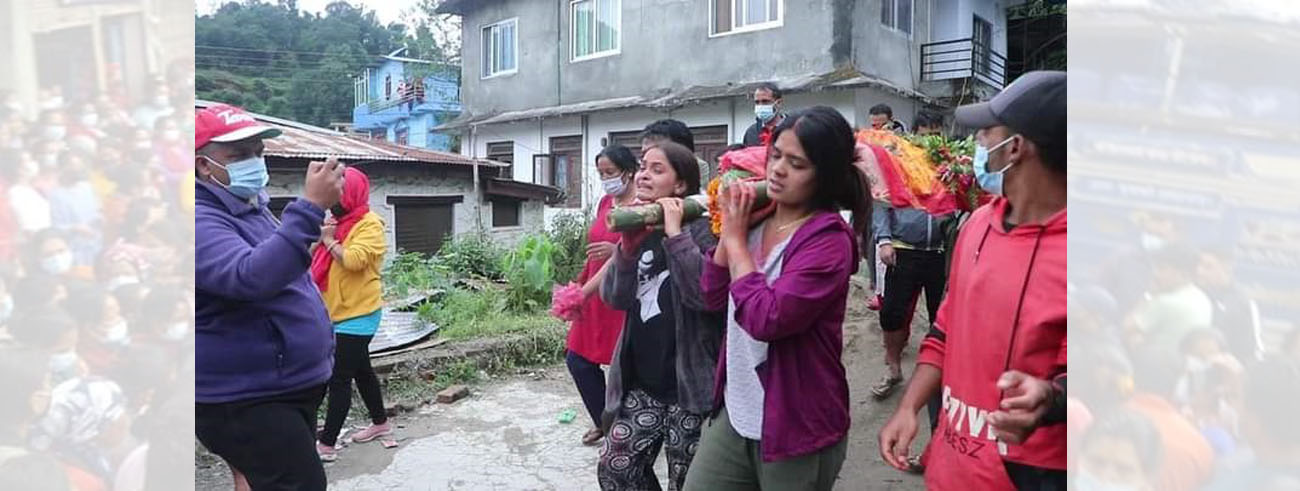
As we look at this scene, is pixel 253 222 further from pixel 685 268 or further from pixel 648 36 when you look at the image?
pixel 648 36

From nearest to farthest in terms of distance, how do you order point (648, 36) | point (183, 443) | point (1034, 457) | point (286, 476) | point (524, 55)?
point (1034, 457), point (183, 443), point (286, 476), point (648, 36), point (524, 55)

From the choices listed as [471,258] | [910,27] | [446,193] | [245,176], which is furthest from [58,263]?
[910,27]

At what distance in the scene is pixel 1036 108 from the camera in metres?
1.53

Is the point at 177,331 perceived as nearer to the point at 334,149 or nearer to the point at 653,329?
the point at 653,329

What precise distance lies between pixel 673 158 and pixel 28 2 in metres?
1.81

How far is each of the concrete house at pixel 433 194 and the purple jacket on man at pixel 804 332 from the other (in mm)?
6493

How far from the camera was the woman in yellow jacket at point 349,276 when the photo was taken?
12.8ft

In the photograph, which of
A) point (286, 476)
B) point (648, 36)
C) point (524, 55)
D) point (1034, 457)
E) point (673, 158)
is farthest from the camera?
point (524, 55)

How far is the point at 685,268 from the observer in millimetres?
2307

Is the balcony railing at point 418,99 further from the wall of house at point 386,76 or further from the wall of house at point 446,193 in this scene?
the wall of house at point 446,193

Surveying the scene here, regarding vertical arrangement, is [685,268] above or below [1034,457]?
above

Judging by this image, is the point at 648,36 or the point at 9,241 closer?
the point at 9,241

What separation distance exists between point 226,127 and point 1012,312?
79.8 inches

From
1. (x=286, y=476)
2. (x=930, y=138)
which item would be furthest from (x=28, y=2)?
(x=930, y=138)
